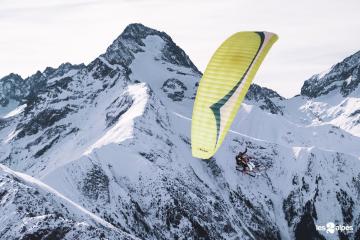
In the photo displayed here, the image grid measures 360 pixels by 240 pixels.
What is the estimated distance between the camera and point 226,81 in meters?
36.7

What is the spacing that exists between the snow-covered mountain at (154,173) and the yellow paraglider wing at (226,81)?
35.9 meters

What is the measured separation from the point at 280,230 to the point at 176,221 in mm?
40679

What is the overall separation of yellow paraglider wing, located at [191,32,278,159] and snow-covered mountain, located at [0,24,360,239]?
35867mm

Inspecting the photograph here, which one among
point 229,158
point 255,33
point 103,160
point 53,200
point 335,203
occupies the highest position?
point 255,33

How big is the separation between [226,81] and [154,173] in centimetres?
8142

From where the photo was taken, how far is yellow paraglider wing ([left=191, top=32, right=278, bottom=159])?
36.7 m

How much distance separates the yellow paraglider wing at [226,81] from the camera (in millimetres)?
36656

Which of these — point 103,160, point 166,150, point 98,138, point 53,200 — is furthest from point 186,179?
point 53,200

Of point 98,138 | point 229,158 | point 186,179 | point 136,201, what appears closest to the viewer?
point 136,201

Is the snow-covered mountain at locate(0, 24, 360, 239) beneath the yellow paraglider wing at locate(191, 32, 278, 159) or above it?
beneath

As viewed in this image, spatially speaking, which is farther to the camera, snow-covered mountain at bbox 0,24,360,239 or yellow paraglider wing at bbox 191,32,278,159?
snow-covered mountain at bbox 0,24,360,239

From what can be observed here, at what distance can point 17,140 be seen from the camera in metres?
187

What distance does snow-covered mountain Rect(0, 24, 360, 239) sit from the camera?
335 feet

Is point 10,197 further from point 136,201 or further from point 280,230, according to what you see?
point 280,230
